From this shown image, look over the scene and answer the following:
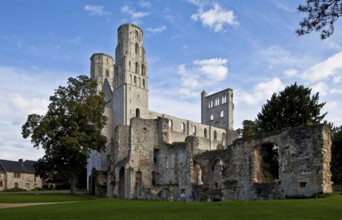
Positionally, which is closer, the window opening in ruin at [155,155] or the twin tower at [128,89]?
the window opening in ruin at [155,155]

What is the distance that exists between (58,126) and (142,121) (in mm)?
8153

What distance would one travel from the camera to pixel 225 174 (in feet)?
91.3

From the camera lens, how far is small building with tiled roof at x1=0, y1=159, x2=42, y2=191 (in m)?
66.9

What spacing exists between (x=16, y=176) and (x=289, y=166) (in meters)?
58.0

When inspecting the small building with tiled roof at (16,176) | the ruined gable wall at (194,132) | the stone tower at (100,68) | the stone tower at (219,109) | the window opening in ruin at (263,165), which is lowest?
the small building with tiled roof at (16,176)

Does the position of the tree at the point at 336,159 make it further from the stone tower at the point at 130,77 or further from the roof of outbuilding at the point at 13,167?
the roof of outbuilding at the point at 13,167

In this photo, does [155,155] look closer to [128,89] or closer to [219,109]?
[128,89]

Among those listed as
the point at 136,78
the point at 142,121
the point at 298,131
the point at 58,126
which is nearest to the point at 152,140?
the point at 142,121

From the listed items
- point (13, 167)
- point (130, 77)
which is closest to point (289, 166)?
point (130, 77)

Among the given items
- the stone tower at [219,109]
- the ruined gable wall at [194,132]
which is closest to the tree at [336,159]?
the ruined gable wall at [194,132]

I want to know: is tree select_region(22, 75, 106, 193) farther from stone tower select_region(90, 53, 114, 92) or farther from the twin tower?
stone tower select_region(90, 53, 114, 92)

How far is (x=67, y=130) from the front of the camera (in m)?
38.3

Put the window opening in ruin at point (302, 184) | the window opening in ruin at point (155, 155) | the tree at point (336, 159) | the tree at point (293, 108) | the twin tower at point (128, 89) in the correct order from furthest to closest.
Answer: the twin tower at point (128, 89), the window opening in ruin at point (155, 155), the tree at point (336, 159), the tree at point (293, 108), the window opening in ruin at point (302, 184)

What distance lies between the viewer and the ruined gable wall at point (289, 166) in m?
22.1
